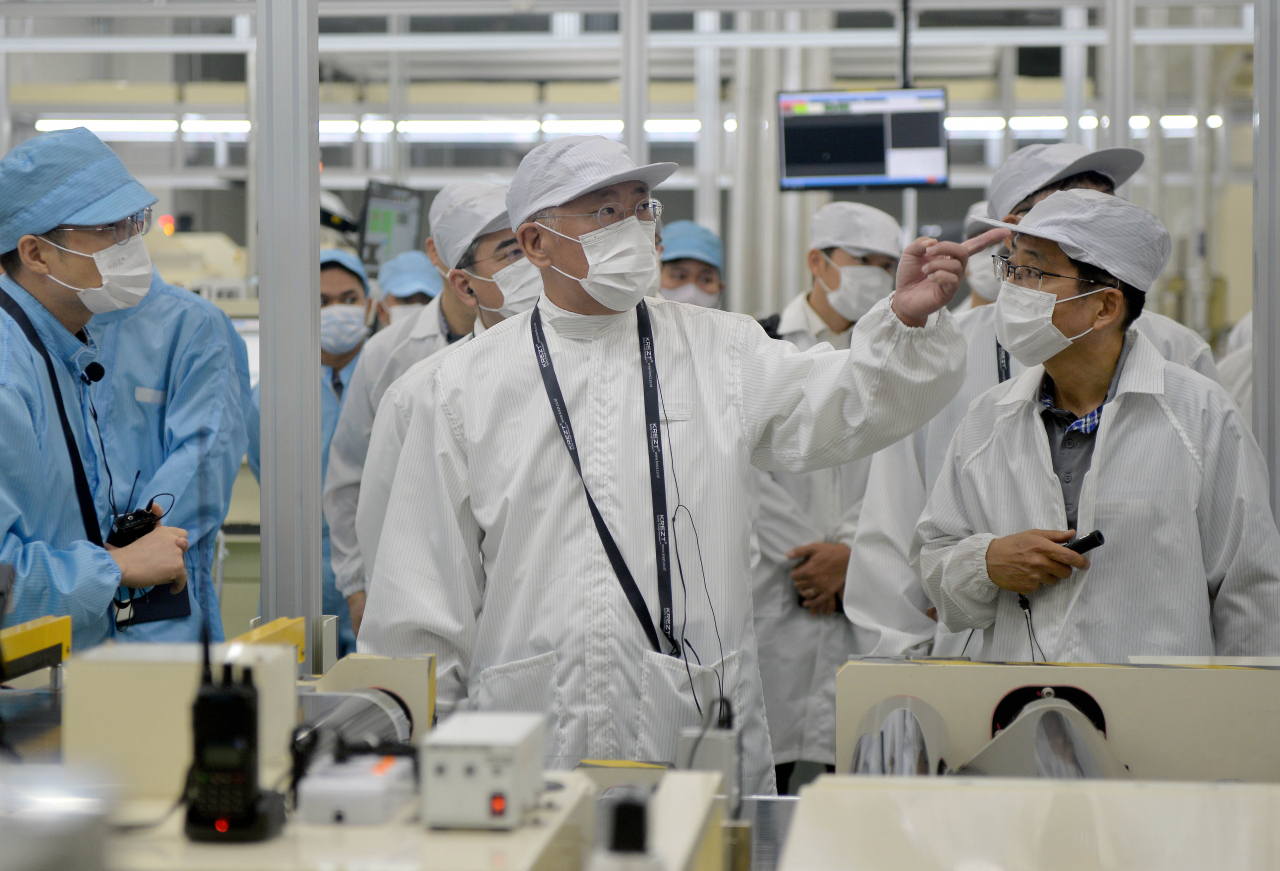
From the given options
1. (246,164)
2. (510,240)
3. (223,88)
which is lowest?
(510,240)

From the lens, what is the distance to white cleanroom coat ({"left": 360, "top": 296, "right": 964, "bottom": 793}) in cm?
191

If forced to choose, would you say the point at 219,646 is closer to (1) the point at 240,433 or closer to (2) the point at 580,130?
(1) the point at 240,433

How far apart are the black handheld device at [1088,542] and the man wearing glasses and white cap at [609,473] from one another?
34 centimetres

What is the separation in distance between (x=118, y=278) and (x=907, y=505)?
172 cm

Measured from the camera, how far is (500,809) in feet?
3.26

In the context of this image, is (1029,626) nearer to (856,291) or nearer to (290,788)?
(290,788)

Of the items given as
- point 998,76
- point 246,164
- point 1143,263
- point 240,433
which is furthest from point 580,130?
point 1143,263

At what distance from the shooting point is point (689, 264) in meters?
3.87

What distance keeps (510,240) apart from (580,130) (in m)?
2.82

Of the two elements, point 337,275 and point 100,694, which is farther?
point 337,275

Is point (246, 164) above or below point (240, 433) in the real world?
above

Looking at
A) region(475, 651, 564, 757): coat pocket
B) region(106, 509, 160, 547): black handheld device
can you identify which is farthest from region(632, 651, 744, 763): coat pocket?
region(106, 509, 160, 547): black handheld device

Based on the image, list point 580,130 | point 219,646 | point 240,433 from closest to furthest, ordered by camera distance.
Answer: point 219,646, point 240,433, point 580,130

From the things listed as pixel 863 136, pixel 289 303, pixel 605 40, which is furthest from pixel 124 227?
pixel 605 40
